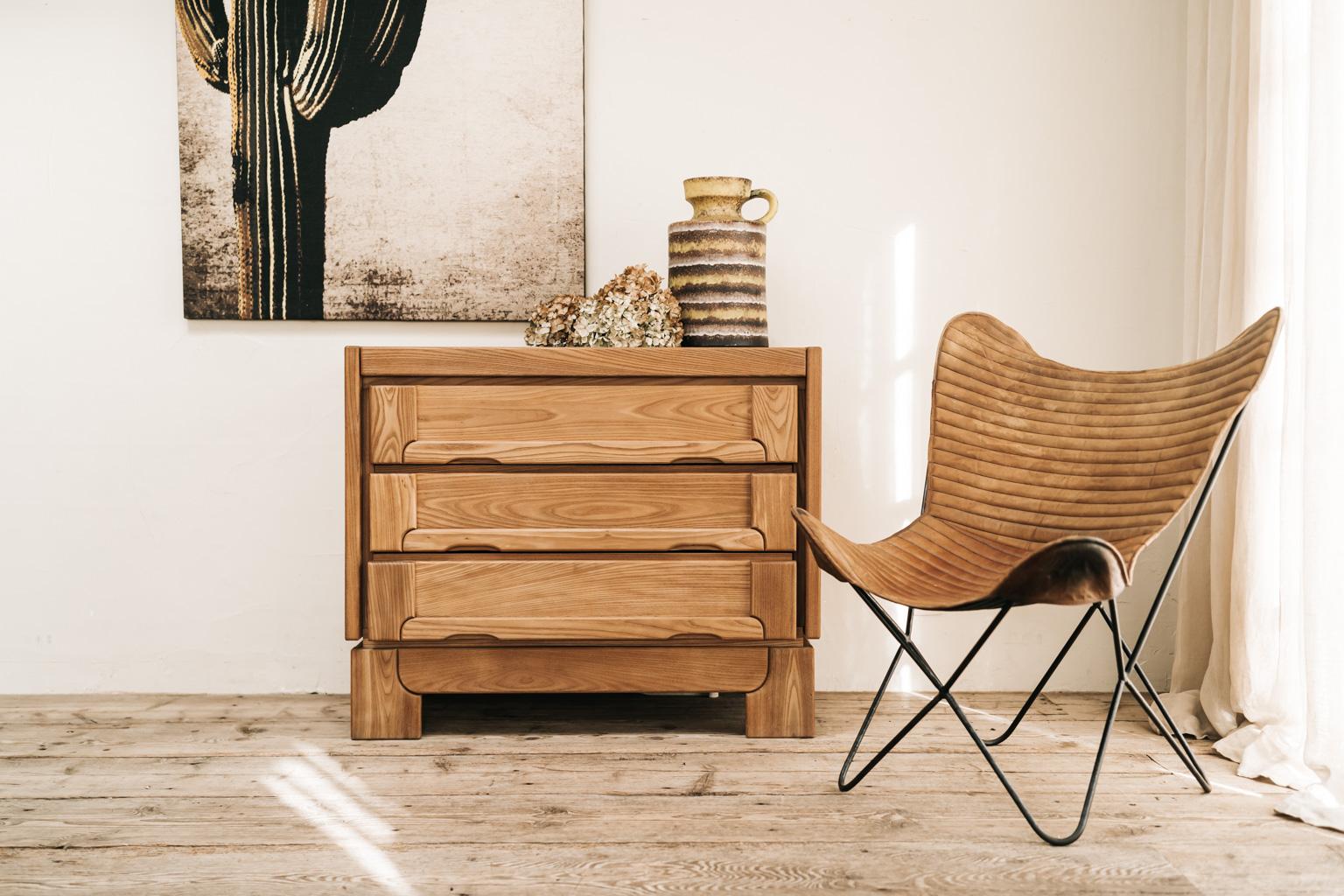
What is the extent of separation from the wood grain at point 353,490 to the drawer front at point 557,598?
0.13ft

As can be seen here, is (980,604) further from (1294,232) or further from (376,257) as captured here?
(376,257)

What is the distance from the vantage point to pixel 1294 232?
6.18 feet

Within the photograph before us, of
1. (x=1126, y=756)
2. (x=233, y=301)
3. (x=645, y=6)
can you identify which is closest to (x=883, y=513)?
(x=1126, y=756)

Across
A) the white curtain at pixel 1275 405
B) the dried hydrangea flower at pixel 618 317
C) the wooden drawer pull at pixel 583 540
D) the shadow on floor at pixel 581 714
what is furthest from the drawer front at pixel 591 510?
the white curtain at pixel 1275 405

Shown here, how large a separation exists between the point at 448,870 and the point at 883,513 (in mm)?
1435

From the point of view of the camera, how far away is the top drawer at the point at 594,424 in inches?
79.9

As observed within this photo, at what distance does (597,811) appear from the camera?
1671 mm

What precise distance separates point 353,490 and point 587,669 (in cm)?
62

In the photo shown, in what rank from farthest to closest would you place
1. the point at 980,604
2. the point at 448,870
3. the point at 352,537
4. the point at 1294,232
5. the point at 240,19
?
the point at 240,19
the point at 352,537
the point at 1294,232
the point at 980,604
the point at 448,870

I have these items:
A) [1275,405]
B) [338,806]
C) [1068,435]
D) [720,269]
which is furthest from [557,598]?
[1275,405]

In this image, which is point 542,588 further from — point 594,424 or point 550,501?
point 594,424

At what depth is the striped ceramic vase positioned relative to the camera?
6.93ft

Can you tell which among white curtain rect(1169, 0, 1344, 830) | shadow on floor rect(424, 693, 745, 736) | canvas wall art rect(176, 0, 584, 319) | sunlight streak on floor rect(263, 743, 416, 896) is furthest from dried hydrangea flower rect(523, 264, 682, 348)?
white curtain rect(1169, 0, 1344, 830)

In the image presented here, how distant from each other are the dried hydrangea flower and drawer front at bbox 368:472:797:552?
11.5 inches
